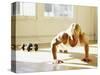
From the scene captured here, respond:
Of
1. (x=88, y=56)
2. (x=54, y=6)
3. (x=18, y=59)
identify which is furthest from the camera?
(x=88, y=56)

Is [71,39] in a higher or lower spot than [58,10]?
lower

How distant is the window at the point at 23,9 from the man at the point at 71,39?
1.13 feet

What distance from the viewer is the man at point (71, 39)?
1.90 metres

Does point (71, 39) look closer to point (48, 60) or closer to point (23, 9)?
point (48, 60)

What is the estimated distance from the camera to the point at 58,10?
1905 millimetres

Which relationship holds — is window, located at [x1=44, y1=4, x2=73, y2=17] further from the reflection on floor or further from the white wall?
the reflection on floor

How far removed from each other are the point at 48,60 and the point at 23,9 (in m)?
0.53

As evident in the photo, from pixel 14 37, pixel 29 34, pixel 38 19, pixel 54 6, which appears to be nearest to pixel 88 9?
pixel 54 6

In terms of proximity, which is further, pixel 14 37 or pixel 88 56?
pixel 88 56

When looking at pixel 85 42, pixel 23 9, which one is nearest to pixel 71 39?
pixel 85 42

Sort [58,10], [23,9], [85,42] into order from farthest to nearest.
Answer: [85,42], [58,10], [23,9]
